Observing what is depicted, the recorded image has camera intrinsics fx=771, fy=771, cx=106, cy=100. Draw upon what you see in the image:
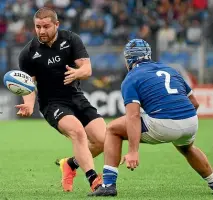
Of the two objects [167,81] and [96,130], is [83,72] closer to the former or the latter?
[96,130]

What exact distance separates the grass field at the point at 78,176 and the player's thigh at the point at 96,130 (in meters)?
0.61

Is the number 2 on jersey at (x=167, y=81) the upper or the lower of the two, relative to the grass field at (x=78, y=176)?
upper

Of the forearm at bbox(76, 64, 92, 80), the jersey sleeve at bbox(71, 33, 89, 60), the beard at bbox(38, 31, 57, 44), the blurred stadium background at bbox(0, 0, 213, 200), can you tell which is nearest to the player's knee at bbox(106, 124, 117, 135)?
the blurred stadium background at bbox(0, 0, 213, 200)

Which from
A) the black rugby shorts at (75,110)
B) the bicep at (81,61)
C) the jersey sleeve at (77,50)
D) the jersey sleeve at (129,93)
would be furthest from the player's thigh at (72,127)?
the jersey sleeve at (129,93)

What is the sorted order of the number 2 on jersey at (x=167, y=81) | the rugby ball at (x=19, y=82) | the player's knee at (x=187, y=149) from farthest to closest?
the rugby ball at (x=19, y=82) → the player's knee at (x=187, y=149) → the number 2 on jersey at (x=167, y=81)

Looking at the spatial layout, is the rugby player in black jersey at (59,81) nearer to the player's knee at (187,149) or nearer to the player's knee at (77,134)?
the player's knee at (77,134)

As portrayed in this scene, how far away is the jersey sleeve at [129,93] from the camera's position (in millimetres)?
7779

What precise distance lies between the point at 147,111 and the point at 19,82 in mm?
1536

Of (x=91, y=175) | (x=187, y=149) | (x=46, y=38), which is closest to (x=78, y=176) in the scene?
(x=91, y=175)

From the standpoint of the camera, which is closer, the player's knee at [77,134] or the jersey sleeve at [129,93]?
the jersey sleeve at [129,93]

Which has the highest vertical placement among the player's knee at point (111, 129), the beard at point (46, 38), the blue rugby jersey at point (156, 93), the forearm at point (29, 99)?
the beard at point (46, 38)

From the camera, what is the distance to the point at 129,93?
7.81 metres

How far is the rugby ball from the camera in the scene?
855 cm

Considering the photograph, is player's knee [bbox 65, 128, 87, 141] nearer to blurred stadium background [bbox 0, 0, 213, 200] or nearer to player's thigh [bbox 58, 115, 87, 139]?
player's thigh [bbox 58, 115, 87, 139]
